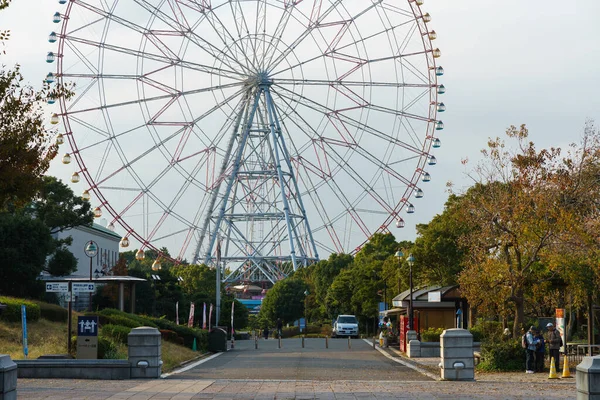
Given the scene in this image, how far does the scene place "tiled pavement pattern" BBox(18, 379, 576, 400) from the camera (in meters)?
19.1

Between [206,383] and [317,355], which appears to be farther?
[317,355]

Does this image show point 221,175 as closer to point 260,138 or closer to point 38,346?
point 260,138

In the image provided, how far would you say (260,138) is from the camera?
5356cm

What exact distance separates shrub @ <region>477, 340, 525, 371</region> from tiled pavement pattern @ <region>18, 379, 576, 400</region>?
17.2 feet

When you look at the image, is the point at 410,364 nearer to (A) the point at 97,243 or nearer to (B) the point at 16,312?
(B) the point at 16,312

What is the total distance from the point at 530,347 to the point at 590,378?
556 inches

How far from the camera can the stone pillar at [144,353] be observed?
82.8ft

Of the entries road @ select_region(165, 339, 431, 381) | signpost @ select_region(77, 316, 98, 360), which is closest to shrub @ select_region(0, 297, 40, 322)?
road @ select_region(165, 339, 431, 381)

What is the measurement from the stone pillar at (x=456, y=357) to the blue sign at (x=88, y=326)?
1027 centimetres

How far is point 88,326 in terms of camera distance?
27.4 meters

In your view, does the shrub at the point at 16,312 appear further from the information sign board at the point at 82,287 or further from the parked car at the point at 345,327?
the parked car at the point at 345,327

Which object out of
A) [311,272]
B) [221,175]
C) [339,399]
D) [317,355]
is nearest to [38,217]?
[221,175]

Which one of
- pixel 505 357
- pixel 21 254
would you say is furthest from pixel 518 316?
pixel 21 254

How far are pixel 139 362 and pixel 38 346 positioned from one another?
33.0 feet
